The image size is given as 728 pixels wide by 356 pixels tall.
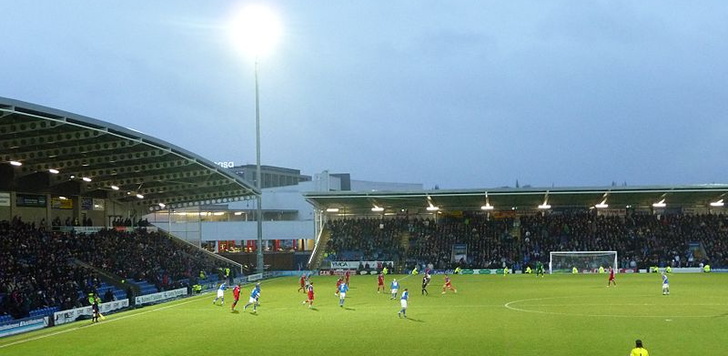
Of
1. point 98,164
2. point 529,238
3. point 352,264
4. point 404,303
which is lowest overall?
point 352,264

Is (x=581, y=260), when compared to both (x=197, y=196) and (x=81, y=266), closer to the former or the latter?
(x=197, y=196)

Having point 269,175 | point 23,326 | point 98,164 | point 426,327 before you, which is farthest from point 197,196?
point 269,175

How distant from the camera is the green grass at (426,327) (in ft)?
76.1

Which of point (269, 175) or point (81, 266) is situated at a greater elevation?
point (269, 175)

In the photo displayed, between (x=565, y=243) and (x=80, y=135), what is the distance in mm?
53262

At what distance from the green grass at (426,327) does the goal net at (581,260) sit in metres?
22.1

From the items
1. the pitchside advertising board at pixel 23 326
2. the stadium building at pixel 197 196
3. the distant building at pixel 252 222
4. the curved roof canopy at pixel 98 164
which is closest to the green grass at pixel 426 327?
the pitchside advertising board at pixel 23 326

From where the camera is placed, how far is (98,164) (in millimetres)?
48719

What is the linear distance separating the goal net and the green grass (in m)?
22.1

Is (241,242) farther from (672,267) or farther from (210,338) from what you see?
(210,338)

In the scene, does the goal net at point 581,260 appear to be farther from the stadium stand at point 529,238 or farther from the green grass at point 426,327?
the green grass at point 426,327

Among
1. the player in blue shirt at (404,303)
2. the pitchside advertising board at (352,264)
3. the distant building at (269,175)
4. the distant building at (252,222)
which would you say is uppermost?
the distant building at (269,175)

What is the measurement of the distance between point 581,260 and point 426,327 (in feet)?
142

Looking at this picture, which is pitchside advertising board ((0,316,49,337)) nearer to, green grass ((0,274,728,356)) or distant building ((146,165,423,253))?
green grass ((0,274,728,356))
